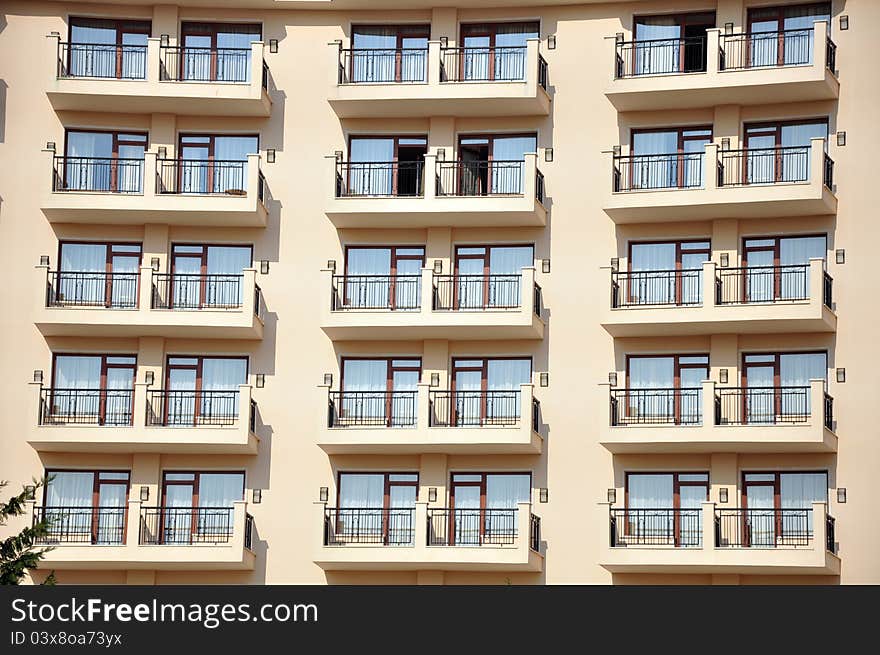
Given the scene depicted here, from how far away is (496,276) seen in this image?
37.3 meters

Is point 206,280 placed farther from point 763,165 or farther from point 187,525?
point 763,165

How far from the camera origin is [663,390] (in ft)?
120

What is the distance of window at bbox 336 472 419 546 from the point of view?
3656 cm

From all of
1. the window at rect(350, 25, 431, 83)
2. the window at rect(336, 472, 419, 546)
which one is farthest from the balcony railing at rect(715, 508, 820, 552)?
the window at rect(350, 25, 431, 83)

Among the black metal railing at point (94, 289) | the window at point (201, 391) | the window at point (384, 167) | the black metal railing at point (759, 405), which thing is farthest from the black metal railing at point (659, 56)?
the black metal railing at point (94, 289)

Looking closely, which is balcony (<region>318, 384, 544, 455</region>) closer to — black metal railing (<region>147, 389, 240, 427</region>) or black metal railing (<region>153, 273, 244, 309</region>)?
black metal railing (<region>147, 389, 240, 427</region>)

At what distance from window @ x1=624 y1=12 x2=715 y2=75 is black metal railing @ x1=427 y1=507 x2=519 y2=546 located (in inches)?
387

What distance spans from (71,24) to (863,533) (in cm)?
2009

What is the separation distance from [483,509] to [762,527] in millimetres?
5678

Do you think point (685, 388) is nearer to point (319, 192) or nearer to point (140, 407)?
point (319, 192)

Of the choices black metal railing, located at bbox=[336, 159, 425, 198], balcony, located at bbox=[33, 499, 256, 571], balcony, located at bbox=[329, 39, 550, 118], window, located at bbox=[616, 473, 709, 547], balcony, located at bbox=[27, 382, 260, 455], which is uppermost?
balcony, located at bbox=[329, 39, 550, 118]

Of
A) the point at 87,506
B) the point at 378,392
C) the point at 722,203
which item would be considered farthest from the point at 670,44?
the point at 87,506

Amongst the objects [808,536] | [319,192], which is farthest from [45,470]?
[808,536]

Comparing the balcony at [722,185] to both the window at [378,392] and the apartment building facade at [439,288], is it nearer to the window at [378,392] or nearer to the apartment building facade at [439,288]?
the apartment building facade at [439,288]
